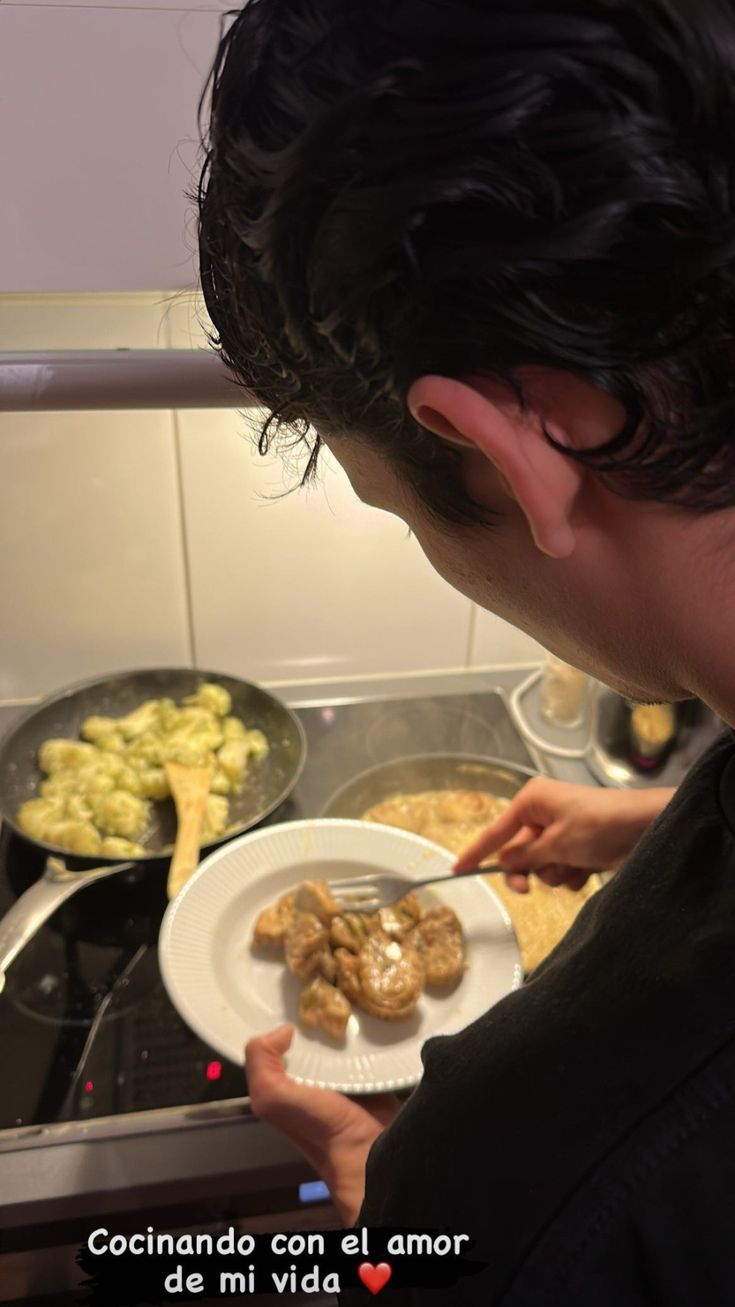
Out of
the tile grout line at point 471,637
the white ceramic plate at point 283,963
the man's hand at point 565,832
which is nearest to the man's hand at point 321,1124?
the white ceramic plate at point 283,963

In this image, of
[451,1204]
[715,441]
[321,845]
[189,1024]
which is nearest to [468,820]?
[321,845]

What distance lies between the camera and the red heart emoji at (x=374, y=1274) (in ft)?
1.75

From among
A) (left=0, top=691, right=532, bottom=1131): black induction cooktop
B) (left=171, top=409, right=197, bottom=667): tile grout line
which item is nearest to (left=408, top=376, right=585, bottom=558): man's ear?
(left=0, top=691, right=532, bottom=1131): black induction cooktop

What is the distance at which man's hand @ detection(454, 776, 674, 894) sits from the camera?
92 cm

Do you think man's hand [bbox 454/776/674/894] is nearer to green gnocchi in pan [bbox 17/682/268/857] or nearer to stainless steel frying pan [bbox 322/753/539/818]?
stainless steel frying pan [bbox 322/753/539/818]

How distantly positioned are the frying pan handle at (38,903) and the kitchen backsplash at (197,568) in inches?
14.1

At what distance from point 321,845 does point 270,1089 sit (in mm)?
278

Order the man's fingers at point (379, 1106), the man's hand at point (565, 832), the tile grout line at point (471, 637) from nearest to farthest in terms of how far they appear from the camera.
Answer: the man's fingers at point (379, 1106) < the man's hand at point (565, 832) < the tile grout line at point (471, 637)

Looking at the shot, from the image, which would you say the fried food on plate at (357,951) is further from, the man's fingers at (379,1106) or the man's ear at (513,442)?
the man's ear at (513,442)

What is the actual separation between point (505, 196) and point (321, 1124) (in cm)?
66


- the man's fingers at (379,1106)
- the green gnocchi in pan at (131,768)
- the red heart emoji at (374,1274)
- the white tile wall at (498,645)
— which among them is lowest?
the white tile wall at (498,645)

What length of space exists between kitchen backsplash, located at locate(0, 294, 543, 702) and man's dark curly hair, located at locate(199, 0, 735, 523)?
0.60 meters

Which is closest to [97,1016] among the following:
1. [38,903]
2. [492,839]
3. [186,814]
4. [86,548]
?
[38,903]

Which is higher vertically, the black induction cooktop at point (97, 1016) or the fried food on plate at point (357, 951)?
the fried food on plate at point (357, 951)
